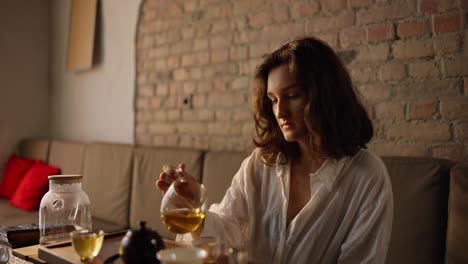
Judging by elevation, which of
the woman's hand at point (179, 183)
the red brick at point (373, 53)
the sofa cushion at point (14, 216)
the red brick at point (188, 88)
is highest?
the red brick at point (373, 53)

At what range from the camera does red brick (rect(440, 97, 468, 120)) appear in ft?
6.00

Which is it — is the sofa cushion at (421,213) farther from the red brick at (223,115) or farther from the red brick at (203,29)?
the red brick at (203,29)

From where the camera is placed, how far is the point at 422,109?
6.37 feet

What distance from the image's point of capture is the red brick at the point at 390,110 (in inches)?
79.0

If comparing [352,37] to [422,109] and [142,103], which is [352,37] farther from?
[142,103]

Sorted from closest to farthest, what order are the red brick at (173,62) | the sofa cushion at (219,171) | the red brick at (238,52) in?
the sofa cushion at (219,171) < the red brick at (238,52) < the red brick at (173,62)

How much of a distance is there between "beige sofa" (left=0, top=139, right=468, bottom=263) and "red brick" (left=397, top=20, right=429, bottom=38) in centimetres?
55

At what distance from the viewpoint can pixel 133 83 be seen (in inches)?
136

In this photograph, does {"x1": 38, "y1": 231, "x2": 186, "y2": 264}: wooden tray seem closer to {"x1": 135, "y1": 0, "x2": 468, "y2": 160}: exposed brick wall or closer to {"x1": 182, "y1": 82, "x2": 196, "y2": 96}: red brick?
{"x1": 135, "y1": 0, "x2": 468, "y2": 160}: exposed brick wall

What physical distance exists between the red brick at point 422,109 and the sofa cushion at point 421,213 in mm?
281

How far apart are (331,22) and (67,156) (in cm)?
225

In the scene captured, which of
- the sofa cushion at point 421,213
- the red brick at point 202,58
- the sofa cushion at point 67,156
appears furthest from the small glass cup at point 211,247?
the sofa cushion at point 67,156

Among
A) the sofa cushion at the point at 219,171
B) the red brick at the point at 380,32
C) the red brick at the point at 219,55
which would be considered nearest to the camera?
the red brick at the point at 380,32

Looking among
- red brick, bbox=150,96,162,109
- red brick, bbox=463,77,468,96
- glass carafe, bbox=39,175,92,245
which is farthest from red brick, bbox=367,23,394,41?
red brick, bbox=150,96,162,109
